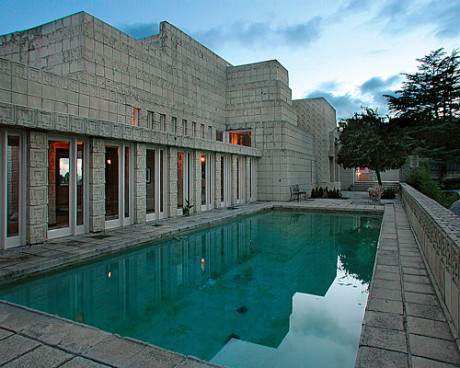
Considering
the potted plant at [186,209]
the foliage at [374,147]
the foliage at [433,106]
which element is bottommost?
the potted plant at [186,209]

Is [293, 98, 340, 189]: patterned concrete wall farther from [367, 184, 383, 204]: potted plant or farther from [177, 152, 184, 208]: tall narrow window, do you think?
[177, 152, 184, 208]: tall narrow window

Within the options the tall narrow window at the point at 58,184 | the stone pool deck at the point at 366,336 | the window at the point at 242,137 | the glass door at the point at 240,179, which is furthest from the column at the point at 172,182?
the window at the point at 242,137

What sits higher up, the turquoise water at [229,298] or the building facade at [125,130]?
the building facade at [125,130]

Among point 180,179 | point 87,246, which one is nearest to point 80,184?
point 87,246

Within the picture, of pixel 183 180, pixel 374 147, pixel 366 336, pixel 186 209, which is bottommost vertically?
pixel 366 336

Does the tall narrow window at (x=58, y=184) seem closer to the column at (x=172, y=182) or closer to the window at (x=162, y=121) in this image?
the column at (x=172, y=182)

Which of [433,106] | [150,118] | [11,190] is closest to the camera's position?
[11,190]

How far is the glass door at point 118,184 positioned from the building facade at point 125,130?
0.03m

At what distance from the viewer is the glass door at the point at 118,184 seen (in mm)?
8766

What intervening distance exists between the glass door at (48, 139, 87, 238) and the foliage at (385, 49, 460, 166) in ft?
80.8

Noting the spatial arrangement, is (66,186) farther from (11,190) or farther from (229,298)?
(229,298)

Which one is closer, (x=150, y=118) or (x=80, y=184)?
(x=80, y=184)

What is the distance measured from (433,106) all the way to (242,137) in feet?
65.3

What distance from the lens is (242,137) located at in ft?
58.2
